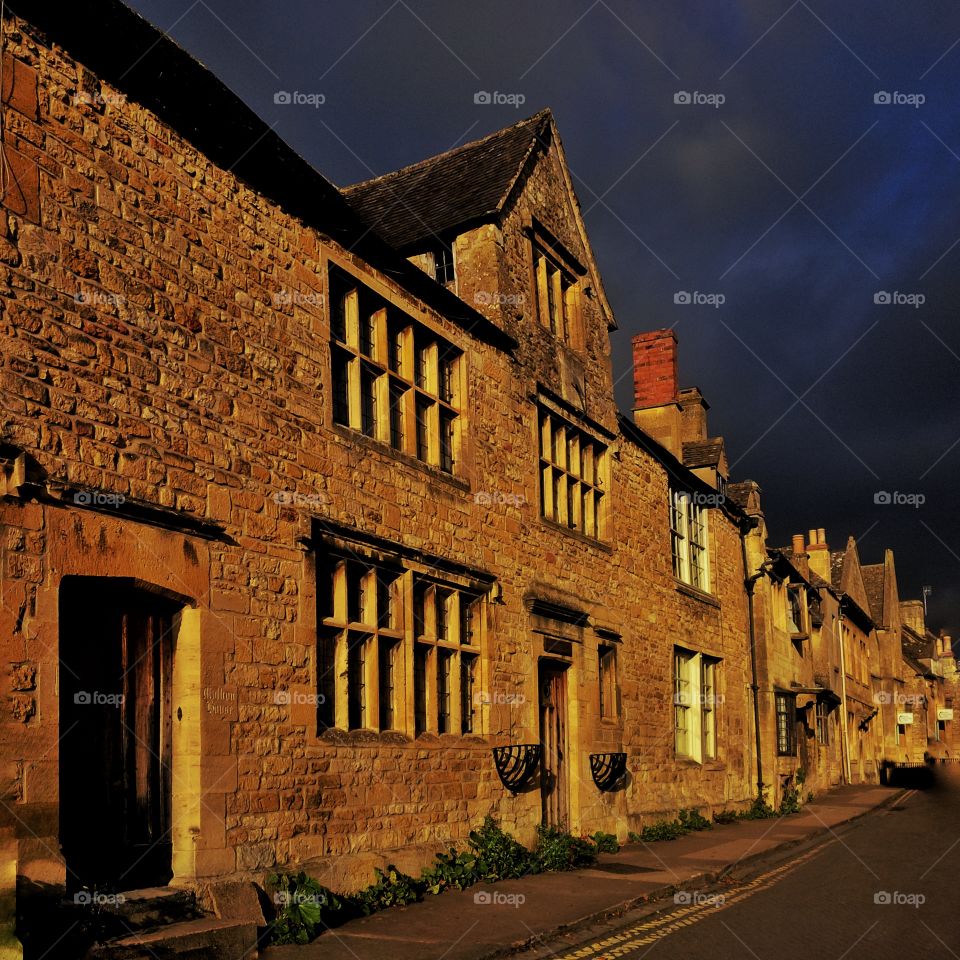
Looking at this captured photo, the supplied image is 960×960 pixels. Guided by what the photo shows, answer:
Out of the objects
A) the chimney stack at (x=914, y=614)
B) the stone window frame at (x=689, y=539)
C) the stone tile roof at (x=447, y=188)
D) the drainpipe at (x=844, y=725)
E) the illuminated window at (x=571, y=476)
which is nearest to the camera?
the stone tile roof at (x=447, y=188)

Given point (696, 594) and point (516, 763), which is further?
point (696, 594)

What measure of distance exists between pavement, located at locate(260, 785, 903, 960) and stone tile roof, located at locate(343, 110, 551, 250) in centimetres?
843

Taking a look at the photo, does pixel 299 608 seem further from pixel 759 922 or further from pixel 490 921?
pixel 759 922

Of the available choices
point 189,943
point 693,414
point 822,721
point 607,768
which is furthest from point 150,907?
point 822,721

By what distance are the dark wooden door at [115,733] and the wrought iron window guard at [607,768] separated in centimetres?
844

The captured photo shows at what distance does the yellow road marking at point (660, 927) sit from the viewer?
8.45 metres

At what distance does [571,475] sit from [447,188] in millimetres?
4652

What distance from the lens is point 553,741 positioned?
15312 millimetres

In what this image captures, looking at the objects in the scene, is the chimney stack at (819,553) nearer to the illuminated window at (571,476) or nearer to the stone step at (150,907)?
the illuminated window at (571,476)

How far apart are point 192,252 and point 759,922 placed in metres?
7.54

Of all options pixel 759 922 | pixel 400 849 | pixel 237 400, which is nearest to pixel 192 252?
pixel 237 400

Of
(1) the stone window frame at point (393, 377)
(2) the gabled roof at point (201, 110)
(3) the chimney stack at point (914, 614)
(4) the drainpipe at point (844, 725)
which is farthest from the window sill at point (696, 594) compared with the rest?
(3) the chimney stack at point (914, 614)

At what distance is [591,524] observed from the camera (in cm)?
1741

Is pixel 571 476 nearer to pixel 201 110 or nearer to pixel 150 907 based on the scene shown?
pixel 201 110
